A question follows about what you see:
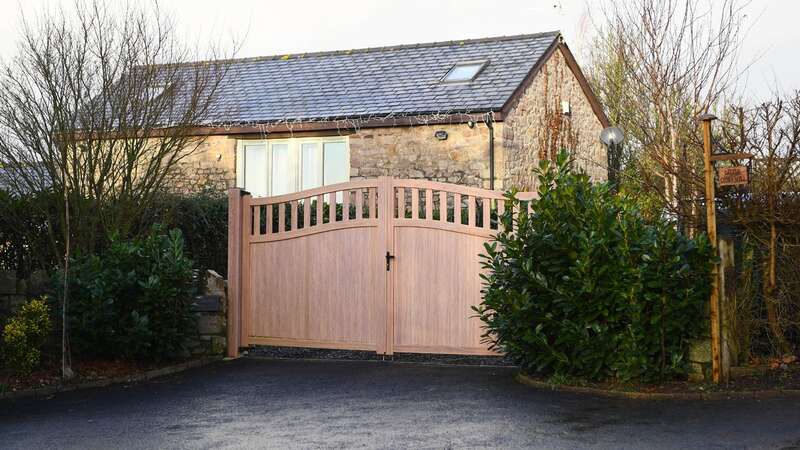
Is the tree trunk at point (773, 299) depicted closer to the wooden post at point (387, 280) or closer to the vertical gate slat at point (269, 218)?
the wooden post at point (387, 280)

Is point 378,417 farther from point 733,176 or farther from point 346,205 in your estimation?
point 346,205

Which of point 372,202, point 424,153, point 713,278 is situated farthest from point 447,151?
point 713,278

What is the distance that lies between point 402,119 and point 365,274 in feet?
20.1

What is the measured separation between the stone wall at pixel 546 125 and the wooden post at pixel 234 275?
19.8ft

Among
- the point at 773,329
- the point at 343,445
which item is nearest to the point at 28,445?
the point at 343,445

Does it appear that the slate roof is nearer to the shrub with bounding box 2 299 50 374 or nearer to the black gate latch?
the black gate latch

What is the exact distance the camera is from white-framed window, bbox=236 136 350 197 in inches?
682

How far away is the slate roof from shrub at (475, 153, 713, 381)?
698 cm

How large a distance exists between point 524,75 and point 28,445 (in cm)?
1202

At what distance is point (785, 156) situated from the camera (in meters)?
8.87

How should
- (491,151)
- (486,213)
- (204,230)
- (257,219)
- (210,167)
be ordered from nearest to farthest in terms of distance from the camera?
(486,213) → (257,219) → (204,230) → (491,151) → (210,167)

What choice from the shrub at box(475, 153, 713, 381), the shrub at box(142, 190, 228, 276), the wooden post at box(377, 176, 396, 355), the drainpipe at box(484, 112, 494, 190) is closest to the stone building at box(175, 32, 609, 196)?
the drainpipe at box(484, 112, 494, 190)

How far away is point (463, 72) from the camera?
17828 mm

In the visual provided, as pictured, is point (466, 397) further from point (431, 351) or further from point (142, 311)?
point (142, 311)
